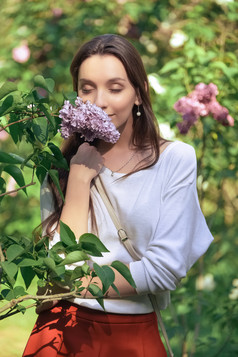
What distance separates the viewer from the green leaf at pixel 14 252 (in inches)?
60.0

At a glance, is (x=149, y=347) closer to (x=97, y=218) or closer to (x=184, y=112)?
(x=97, y=218)

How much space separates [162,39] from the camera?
535 cm

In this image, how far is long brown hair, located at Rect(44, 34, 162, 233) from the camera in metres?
2.01

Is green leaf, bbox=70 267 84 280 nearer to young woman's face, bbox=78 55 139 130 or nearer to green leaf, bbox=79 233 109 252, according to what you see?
green leaf, bbox=79 233 109 252

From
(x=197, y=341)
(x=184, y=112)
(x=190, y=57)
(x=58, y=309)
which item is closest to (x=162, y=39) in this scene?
(x=190, y=57)

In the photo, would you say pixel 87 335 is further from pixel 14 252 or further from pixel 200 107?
pixel 200 107


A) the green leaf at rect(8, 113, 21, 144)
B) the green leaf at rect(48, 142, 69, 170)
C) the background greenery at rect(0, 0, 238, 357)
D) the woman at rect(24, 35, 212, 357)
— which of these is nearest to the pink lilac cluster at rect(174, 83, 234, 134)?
the background greenery at rect(0, 0, 238, 357)

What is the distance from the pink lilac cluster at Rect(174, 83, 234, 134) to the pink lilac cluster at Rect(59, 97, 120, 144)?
149cm

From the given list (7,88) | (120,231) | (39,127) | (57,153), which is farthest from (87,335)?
(7,88)

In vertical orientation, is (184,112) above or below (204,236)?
above

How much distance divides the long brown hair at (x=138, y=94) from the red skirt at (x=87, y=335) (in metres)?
0.25

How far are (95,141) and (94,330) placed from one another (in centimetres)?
57

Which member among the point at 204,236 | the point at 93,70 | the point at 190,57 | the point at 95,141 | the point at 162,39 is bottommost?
the point at 204,236

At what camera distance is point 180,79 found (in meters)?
3.78
